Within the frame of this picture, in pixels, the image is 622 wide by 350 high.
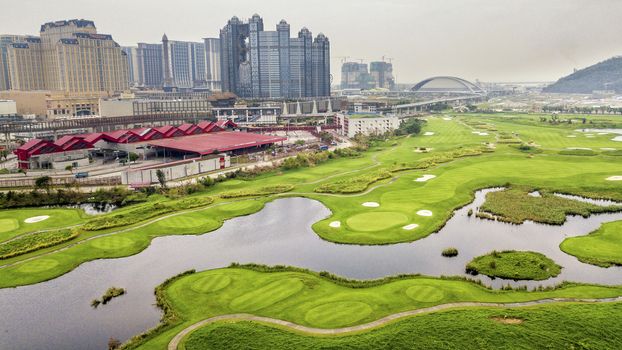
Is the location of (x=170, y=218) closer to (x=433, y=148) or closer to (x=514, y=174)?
(x=514, y=174)

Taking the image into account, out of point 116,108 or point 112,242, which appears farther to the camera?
point 116,108

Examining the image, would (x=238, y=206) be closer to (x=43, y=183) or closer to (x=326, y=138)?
(x=43, y=183)

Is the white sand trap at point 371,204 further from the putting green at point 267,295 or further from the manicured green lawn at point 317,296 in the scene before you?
the putting green at point 267,295

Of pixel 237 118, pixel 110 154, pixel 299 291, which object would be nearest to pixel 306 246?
pixel 299 291

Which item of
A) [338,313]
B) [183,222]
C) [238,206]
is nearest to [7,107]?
[238,206]

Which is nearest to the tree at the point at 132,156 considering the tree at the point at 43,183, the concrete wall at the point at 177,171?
the concrete wall at the point at 177,171
